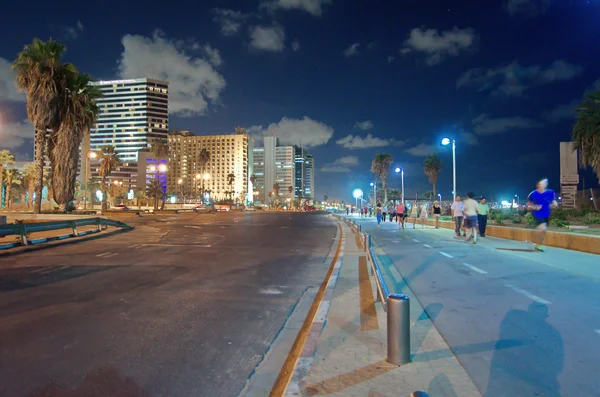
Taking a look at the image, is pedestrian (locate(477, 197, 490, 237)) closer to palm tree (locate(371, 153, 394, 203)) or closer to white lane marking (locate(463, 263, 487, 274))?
white lane marking (locate(463, 263, 487, 274))

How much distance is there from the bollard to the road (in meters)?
0.64

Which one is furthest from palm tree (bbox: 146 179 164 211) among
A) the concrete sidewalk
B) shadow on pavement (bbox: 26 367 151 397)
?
shadow on pavement (bbox: 26 367 151 397)

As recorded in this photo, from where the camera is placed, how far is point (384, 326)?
5.82 m

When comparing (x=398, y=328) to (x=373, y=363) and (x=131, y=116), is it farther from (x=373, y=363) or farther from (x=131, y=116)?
(x=131, y=116)

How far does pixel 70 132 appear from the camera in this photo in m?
34.8

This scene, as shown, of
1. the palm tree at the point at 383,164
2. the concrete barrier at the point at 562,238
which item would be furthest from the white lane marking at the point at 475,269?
the palm tree at the point at 383,164

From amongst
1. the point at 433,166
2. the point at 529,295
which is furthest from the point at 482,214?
the point at 433,166

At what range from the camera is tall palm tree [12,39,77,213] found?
105 ft

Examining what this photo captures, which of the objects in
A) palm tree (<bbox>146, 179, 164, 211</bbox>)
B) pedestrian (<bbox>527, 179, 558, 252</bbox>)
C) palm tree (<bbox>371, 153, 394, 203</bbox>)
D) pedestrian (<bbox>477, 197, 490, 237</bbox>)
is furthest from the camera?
palm tree (<bbox>371, 153, 394, 203</bbox>)

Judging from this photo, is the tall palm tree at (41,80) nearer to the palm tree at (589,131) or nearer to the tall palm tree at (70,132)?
the tall palm tree at (70,132)

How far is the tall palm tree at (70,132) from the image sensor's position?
3466 centimetres

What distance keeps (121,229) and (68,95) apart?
586 inches

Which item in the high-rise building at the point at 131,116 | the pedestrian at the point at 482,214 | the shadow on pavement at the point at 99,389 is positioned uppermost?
the high-rise building at the point at 131,116

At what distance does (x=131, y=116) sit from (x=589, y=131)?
190 metres
